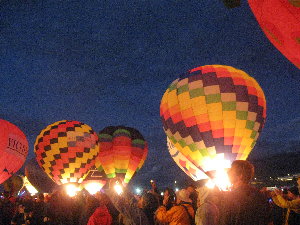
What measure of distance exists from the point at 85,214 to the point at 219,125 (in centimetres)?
407

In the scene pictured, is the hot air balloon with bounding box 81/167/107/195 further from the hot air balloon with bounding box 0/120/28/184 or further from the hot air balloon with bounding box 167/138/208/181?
the hot air balloon with bounding box 167/138/208/181

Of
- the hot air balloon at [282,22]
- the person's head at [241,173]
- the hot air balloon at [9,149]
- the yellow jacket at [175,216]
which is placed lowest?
the yellow jacket at [175,216]

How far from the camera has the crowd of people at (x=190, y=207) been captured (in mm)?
2307

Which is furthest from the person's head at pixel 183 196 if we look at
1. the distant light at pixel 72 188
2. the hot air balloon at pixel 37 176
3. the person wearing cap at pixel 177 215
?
the hot air balloon at pixel 37 176

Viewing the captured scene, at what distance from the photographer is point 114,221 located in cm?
702

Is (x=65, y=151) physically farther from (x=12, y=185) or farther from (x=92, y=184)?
(x=12, y=185)

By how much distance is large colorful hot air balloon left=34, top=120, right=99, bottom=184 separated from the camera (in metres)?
12.7

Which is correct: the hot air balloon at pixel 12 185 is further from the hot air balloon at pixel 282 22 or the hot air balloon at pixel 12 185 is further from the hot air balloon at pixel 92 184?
the hot air balloon at pixel 282 22

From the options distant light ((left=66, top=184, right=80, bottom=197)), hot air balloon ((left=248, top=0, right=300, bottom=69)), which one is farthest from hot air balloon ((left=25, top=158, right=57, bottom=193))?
hot air balloon ((left=248, top=0, right=300, bottom=69))

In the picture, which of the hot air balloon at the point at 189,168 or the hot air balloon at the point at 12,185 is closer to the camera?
the hot air balloon at the point at 189,168

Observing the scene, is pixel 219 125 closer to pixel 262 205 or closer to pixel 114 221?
pixel 114 221

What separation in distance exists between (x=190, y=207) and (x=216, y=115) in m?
4.31

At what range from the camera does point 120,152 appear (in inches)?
615

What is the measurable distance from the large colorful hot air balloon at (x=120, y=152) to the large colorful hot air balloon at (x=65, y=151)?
227cm
